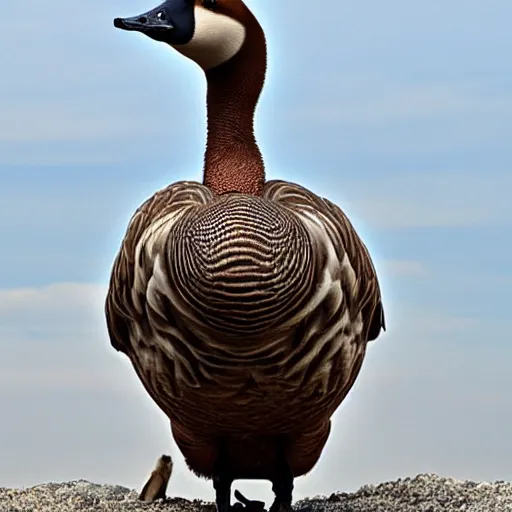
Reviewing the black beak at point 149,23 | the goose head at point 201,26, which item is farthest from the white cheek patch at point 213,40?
the black beak at point 149,23

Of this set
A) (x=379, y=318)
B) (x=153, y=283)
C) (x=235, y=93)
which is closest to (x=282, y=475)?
(x=379, y=318)

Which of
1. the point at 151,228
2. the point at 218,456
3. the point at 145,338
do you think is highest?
the point at 151,228

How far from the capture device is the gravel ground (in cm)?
710

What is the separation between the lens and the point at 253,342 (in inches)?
222

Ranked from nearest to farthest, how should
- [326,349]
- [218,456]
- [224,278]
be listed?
Result: [224,278] → [326,349] → [218,456]

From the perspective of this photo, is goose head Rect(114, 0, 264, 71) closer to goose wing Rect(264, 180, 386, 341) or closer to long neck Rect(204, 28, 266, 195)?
long neck Rect(204, 28, 266, 195)

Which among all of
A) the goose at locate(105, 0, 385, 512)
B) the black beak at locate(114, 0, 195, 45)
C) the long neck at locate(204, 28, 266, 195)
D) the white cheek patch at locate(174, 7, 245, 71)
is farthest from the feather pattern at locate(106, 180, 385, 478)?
the black beak at locate(114, 0, 195, 45)

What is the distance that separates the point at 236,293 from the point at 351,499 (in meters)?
2.42

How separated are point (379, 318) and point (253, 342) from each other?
3.55 ft

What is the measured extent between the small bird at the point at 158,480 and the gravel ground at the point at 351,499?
0.24ft

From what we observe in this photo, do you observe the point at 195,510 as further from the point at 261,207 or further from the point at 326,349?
the point at 261,207

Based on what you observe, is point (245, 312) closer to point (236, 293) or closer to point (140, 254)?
point (236, 293)

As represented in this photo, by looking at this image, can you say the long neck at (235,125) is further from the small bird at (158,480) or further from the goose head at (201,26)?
the small bird at (158,480)

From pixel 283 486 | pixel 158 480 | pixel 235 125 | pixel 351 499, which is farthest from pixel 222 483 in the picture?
pixel 235 125
